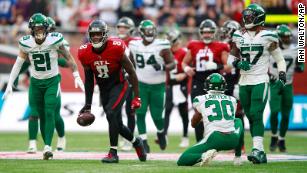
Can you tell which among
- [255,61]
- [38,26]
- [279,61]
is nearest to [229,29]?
[255,61]

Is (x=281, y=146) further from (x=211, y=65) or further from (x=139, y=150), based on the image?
(x=139, y=150)

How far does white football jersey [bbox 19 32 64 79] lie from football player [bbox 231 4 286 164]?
2819 mm

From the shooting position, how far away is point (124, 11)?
22.8 m

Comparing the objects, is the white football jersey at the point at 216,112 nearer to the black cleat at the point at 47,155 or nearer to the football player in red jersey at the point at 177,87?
the black cleat at the point at 47,155

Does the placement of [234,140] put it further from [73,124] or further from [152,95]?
[73,124]

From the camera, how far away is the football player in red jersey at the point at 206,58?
49.3 ft

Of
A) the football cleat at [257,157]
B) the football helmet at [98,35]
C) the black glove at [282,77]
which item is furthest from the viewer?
the black glove at [282,77]

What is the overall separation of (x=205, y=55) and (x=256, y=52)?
264cm

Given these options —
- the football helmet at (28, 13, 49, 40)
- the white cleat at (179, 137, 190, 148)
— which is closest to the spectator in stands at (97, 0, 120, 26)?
the white cleat at (179, 137, 190, 148)

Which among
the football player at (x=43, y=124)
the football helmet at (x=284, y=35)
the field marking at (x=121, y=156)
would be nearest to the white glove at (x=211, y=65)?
the football helmet at (x=284, y=35)

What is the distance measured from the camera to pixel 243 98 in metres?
12.7

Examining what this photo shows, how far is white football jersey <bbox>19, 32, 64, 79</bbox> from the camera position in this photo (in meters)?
13.2

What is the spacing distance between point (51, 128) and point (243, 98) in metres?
2.89

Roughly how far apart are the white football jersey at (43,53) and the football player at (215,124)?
298 centimetres
